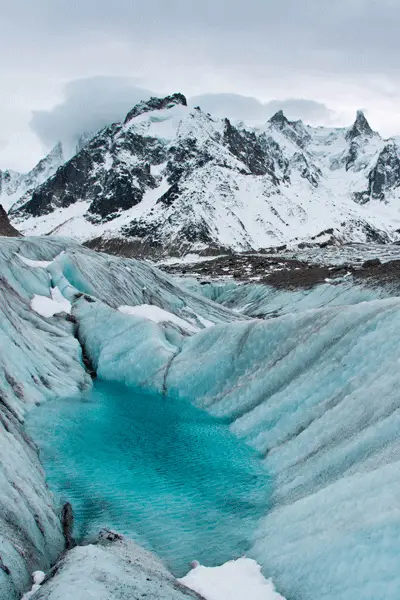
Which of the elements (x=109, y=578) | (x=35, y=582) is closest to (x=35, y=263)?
(x=35, y=582)

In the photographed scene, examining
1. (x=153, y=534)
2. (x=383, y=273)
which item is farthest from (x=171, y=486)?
(x=383, y=273)

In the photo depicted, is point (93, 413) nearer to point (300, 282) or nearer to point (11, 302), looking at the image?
point (11, 302)

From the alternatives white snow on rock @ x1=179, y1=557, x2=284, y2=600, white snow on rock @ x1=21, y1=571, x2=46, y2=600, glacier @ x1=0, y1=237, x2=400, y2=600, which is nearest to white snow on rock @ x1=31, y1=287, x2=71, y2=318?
glacier @ x1=0, y1=237, x2=400, y2=600

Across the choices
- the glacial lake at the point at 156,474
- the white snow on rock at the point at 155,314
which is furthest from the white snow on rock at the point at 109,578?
the white snow on rock at the point at 155,314

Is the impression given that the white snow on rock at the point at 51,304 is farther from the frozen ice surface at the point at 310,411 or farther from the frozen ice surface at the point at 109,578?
the frozen ice surface at the point at 109,578

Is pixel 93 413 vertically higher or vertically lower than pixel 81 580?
lower

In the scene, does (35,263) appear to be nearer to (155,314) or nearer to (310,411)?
(155,314)
